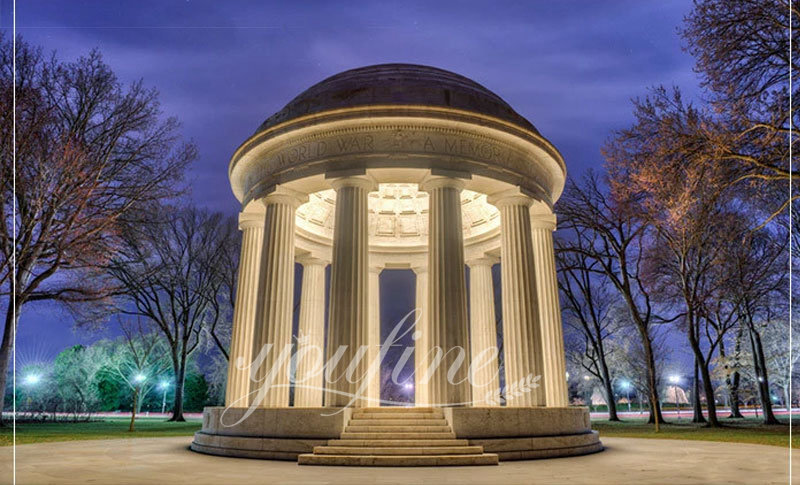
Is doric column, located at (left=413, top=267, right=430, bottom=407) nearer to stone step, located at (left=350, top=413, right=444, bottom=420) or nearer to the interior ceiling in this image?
the interior ceiling

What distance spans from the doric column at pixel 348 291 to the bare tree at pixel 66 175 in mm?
15062

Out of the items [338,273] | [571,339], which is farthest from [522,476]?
[571,339]

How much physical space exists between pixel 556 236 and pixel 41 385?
96878 mm

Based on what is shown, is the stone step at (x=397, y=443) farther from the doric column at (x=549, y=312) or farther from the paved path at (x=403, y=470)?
the doric column at (x=549, y=312)

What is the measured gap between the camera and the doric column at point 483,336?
33906 mm

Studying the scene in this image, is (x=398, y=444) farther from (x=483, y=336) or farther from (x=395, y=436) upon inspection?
(x=483, y=336)

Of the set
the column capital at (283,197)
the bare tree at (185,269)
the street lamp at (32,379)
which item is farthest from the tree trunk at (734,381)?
the street lamp at (32,379)

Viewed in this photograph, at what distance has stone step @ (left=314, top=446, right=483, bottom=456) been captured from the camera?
63.4 feet

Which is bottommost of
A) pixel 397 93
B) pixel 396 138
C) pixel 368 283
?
pixel 368 283

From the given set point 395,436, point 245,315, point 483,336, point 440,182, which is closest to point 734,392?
point 483,336

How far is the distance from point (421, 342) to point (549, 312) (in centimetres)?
1044

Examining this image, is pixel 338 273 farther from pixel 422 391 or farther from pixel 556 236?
pixel 556 236

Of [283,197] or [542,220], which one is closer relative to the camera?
[283,197]

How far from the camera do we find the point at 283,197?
28.4 metres
